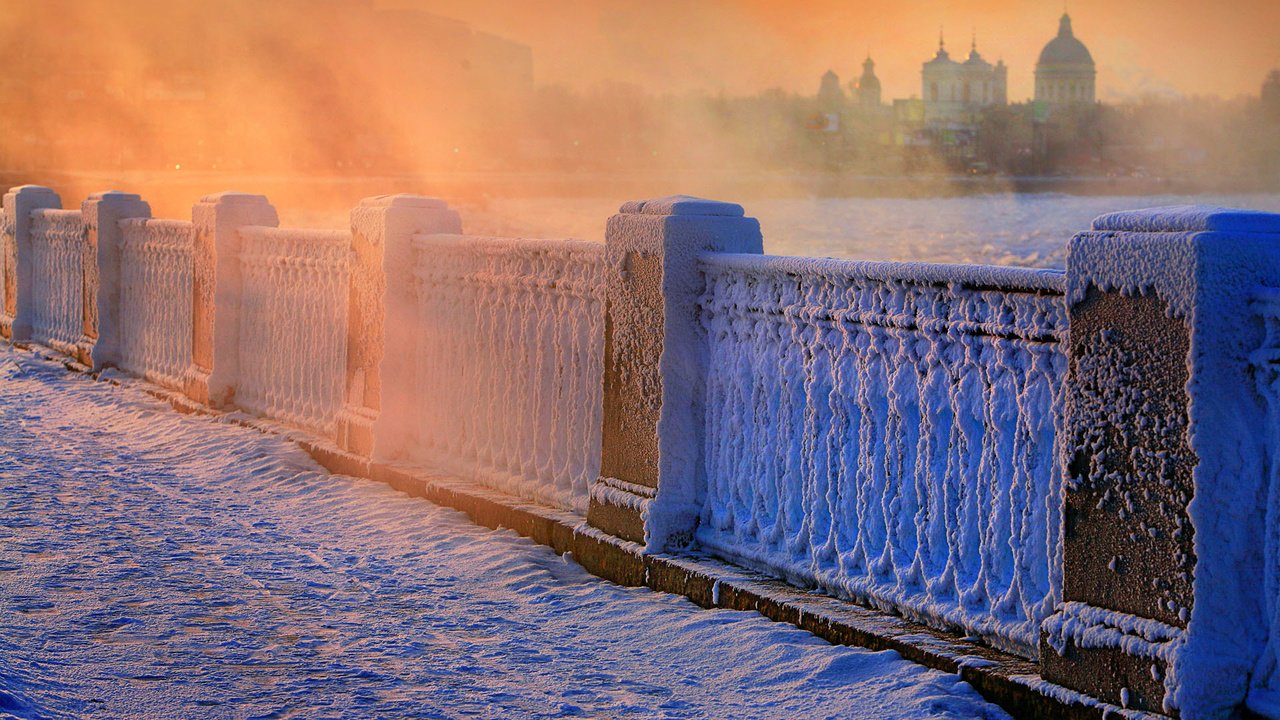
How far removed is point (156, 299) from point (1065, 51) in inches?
5976

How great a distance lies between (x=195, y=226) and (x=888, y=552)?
7.49 m

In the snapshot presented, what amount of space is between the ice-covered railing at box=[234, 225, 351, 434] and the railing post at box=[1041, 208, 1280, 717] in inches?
217

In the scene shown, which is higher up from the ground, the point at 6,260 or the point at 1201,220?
the point at 1201,220

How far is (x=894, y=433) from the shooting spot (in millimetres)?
4848

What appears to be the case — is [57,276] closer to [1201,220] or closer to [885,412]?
[885,412]

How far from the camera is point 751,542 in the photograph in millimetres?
5664

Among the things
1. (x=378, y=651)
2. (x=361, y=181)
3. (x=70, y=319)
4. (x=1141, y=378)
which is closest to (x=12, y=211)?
(x=70, y=319)

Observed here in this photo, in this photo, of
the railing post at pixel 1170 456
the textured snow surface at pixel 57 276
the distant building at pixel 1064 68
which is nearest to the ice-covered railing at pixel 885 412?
the railing post at pixel 1170 456

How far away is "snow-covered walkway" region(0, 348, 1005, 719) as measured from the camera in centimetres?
450

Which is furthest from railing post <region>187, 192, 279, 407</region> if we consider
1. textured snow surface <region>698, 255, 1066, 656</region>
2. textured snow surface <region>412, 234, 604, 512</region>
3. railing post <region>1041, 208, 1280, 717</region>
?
railing post <region>1041, 208, 1280, 717</region>

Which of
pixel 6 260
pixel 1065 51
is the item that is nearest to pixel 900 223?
pixel 1065 51

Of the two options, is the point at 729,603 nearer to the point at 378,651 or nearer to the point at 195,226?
the point at 378,651

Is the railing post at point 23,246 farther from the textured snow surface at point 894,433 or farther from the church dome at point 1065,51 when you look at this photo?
the church dome at point 1065,51

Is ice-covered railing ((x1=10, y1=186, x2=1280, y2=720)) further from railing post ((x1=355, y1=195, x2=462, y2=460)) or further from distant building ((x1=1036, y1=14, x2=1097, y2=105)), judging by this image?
distant building ((x1=1036, y1=14, x2=1097, y2=105))
